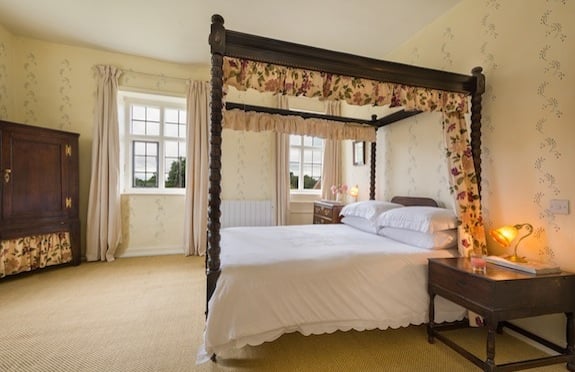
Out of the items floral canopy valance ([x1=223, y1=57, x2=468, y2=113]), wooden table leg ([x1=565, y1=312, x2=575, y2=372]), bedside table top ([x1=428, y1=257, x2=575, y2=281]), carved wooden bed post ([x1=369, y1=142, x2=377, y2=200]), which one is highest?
floral canopy valance ([x1=223, y1=57, x2=468, y2=113])

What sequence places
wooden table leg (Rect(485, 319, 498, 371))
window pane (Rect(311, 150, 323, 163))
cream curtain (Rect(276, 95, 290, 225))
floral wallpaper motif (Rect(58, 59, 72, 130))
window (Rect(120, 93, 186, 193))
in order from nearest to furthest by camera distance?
wooden table leg (Rect(485, 319, 498, 371)) < floral wallpaper motif (Rect(58, 59, 72, 130)) < window (Rect(120, 93, 186, 193)) < cream curtain (Rect(276, 95, 290, 225)) < window pane (Rect(311, 150, 323, 163))

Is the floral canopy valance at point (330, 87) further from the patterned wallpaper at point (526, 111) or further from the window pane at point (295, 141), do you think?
the window pane at point (295, 141)

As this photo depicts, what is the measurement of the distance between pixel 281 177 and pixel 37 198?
3.32 m

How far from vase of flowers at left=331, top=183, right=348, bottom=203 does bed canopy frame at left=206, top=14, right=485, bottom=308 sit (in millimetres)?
2293

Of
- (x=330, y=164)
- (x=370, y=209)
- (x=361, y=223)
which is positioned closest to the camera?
(x=370, y=209)

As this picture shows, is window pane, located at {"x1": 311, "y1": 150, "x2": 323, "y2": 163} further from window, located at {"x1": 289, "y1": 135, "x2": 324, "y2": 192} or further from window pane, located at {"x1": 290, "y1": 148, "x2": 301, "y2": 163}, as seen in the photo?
window pane, located at {"x1": 290, "y1": 148, "x2": 301, "y2": 163}

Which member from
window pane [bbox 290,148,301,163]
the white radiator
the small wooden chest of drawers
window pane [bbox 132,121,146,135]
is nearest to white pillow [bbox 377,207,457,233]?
the small wooden chest of drawers

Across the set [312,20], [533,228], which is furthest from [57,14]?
[533,228]

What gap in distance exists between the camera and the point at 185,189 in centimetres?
442

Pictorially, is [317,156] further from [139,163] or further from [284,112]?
[139,163]

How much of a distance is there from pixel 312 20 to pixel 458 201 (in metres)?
2.47

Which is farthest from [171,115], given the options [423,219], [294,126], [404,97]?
[423,219]

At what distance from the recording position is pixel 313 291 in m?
1.80

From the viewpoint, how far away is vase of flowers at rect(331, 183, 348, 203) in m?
4.56
